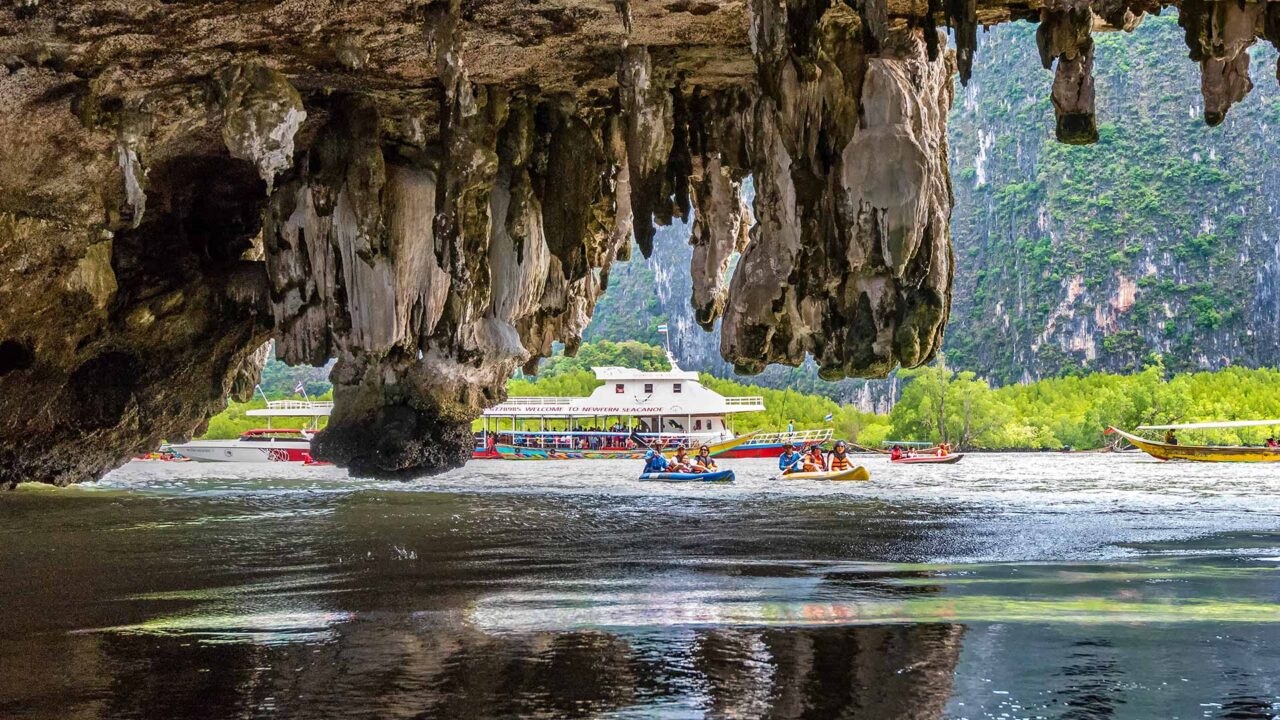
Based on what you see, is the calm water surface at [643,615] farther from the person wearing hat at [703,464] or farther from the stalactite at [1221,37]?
the person wearing hat at [703,464]

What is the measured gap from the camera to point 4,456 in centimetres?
1977

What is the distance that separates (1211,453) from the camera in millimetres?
54312

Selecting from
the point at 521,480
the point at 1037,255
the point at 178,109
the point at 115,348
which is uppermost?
the point at 1037,255

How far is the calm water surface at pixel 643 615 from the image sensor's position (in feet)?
26.1

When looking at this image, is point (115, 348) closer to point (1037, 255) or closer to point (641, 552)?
point (641, 552)

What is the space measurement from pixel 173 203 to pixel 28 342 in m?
2.89

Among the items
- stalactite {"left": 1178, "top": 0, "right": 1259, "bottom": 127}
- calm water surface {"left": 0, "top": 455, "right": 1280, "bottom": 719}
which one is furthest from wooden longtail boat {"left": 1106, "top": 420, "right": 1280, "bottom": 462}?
stalactite {"left": 1178, "top": 0, "right": 1259, "bottom": 127}

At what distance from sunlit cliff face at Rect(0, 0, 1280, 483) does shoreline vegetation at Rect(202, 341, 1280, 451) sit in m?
66.8

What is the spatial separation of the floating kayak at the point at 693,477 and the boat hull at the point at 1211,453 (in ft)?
66.2

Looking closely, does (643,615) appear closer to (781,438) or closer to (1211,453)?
(1211,453)

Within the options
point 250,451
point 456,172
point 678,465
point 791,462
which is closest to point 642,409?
point 250,451

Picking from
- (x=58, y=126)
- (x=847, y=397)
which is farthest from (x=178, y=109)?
(x=847, y=397)

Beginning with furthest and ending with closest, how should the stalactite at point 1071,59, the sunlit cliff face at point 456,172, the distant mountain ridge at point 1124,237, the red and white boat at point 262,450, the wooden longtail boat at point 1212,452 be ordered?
the distant mountain ridge at point 1124,237 < the red and white boat at point 262,450 < the wooden longtail boat at point 1212,452 < the sunlit cliff face at point 456,172 < the stalactite at point 1071,59

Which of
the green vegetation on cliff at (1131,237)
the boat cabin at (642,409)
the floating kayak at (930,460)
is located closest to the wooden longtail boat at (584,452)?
the boat cabin at (642,409)
